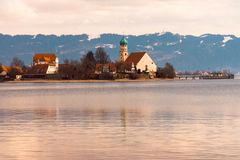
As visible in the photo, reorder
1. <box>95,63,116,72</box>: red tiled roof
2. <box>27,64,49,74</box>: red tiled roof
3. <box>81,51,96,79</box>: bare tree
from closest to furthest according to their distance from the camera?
<box>81,51,96,79</box>: bare tree, <box>95,63,116,72</box>: red tiled roof, <box>27,64,49,74</box>: red tiled roof

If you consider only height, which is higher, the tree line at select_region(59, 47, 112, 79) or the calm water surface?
the tree line at select_region(59, 47, 112, 79)

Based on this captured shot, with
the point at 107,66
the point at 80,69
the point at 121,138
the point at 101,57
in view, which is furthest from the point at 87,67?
the point at 121,138

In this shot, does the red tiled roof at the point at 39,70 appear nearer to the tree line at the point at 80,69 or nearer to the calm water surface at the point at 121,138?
the tree line at the point at 80,69

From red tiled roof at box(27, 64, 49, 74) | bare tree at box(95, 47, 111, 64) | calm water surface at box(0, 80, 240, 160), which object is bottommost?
calm water surface at box(0, 80, 240, 160)

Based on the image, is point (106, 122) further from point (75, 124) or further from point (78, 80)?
point (78, 80)

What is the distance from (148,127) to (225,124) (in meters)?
4.12

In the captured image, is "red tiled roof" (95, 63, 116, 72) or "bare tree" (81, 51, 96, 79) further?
"red tiled roof" (95, 63, 116, 72)

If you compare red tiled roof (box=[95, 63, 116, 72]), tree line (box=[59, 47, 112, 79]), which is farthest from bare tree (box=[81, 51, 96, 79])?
red tiled roof (box=[95, 63, 116, 72])

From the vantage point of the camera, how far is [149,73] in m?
199

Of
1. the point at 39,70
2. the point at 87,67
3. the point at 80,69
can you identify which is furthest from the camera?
the point at 39,70

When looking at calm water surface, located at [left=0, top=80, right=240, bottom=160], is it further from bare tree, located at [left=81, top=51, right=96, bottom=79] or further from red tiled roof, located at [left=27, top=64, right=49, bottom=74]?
red tiled roof, located at [left=27, top=64, right=49, bottom=74]

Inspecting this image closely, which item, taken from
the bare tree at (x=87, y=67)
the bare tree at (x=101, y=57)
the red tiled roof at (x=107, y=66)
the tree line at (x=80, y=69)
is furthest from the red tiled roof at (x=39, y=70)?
the red tiled roof at (x=107, y=66)

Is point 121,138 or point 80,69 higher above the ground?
point 80,69

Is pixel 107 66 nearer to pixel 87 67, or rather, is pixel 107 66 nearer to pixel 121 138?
pixel 87 67
